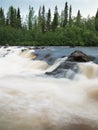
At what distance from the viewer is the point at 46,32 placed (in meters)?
64.0

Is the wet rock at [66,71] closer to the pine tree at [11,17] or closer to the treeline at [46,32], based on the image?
the treeline at [46,32]

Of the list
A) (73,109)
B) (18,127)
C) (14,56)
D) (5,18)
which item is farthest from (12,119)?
(5,18)

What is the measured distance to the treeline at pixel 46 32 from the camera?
56.2 m

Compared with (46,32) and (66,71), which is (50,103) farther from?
(46,32)

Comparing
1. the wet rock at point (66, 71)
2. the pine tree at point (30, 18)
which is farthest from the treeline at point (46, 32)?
the wet rock at point (66, 71)

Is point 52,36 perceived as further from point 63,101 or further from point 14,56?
point 63,101

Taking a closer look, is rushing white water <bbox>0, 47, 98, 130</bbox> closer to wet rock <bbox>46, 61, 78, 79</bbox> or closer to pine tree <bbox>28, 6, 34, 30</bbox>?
wet rock <bbox>46, 61, 78, 79</bbox>

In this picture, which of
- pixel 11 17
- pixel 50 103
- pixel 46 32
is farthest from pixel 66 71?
pixel 11 17

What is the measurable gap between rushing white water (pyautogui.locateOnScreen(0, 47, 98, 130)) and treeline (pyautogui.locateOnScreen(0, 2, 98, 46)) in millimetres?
43471

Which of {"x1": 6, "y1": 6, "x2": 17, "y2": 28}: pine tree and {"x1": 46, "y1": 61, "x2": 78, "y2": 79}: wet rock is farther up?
{"x1": 6, "y1": 6, "x2": 17, "y2": 28}: pine tree

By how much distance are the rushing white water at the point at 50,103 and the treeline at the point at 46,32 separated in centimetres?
4347

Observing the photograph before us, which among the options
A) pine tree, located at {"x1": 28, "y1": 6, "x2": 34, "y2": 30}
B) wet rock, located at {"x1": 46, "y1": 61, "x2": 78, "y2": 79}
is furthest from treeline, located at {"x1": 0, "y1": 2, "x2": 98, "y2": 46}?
wet rock, located at {"x1": 46, "y1": 61, "x2": 78, "y2": 79}

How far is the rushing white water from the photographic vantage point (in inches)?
254

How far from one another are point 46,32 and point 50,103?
186ft
